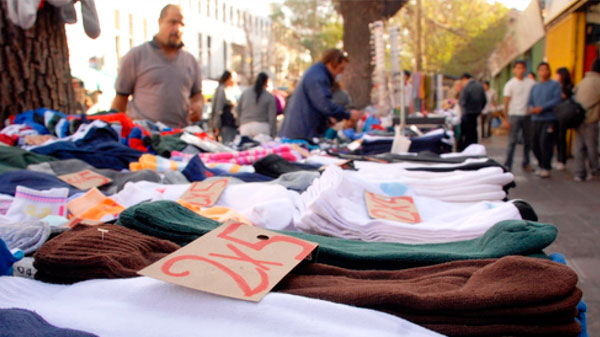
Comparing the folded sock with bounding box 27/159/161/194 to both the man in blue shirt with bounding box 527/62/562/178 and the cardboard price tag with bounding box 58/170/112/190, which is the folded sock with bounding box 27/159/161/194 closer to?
the cardboard price tag with bounding box 58/170/112/190

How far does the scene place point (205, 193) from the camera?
67.6 inches

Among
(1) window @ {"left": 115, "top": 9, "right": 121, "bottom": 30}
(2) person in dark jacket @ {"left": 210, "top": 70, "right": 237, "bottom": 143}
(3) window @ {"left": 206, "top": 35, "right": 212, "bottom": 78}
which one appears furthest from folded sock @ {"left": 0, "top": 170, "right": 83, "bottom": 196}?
(3) window @ {"left": 206, "top": 35, "right": 212, "bottom": 78}

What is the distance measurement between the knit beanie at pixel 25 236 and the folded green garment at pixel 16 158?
104 centimetres

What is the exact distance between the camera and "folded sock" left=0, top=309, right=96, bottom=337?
29.2 inches

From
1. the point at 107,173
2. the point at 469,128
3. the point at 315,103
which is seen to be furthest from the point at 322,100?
the point at 469,128

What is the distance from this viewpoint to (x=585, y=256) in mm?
3662

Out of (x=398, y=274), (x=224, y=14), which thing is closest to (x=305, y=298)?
(x=398, y=274)

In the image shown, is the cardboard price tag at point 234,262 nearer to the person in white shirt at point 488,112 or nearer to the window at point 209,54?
the person in white shirt at point 488,112

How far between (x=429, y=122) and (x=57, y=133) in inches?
144

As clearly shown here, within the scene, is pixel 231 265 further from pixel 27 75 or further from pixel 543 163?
pixel 543 163

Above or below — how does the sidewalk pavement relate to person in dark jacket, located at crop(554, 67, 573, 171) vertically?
below

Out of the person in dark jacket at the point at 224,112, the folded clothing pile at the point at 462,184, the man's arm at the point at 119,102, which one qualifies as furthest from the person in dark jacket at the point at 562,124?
the folded clothing pile at the point at 462,184

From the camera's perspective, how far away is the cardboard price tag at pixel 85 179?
1990mm

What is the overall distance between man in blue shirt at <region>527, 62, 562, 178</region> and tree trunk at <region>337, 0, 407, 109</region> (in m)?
4.26
